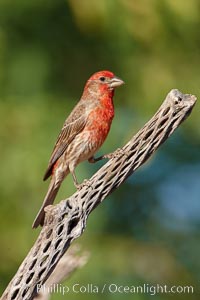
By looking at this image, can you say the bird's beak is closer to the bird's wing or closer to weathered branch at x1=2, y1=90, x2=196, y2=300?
the bird's wing

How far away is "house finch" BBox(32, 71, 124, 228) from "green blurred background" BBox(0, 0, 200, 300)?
0.05 m

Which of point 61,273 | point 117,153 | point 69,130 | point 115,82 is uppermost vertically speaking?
point 115,82

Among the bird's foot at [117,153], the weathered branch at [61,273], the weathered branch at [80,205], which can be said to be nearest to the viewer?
the weathered branch at [80,205]

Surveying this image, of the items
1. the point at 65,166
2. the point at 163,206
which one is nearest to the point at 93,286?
the point at 65,166

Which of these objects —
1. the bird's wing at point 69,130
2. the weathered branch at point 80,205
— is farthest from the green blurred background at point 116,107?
the weathered branch at point 80,205

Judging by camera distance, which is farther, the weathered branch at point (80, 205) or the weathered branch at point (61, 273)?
the weathered branch at point (61, 273)

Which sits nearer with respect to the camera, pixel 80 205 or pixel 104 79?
pixel 80 205

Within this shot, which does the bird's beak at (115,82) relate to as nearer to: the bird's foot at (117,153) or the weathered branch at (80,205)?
the bird's foot at (117,153)

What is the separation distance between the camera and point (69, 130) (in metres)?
5.28

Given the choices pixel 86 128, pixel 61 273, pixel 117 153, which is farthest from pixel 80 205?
pixel 86 128

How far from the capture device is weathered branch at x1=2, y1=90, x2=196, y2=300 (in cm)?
365

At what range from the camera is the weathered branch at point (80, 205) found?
3646mm

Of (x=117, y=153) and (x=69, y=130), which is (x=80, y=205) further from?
(x=69, y=130)

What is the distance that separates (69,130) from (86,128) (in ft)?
0.27
